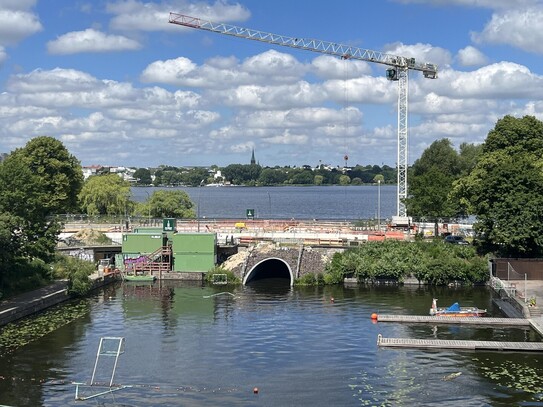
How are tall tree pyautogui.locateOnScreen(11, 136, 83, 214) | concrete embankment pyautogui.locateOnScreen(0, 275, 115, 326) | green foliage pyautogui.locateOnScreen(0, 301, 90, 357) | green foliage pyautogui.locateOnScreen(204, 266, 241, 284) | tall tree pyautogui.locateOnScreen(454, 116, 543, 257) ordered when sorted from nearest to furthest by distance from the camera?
1. green foliage pyautogui.locateOnScreen(0, 301, 90, 357)
2. concrete embankment pyautogui.locateOnScreen(0, 275, 115, 326)
3. tall tree pyautogui.locateOnScreen(454, 116, 543, 257)
4. green foliage pyautogui.locateOnScreen(204, 266, 241, 284)
5. tall tree pyautogui.locateOnScreen(11, 136, 83, 214)

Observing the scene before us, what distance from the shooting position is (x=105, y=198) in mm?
117188

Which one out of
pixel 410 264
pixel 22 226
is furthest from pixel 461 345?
pixel 22 226

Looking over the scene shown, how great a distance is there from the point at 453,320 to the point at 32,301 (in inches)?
1324

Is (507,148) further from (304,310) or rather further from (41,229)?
(41,229)

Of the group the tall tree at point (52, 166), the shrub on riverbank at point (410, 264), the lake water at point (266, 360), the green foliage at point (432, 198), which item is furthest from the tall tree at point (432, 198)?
the tall tree at point (52, 166)

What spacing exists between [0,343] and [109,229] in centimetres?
4881

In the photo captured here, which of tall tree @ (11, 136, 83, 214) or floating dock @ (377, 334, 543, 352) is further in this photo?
tall tree @ (11, 136, 83, 214)

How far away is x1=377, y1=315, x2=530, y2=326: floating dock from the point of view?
53562 mm

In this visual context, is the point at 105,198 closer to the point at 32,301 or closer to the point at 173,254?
the point at 173,254

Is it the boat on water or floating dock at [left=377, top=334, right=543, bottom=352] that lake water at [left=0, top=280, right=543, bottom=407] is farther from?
the boat on water

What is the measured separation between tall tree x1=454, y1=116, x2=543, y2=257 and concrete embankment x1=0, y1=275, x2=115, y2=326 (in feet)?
139

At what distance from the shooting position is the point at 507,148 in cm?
8169

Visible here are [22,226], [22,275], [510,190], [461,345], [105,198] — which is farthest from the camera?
[105,198]

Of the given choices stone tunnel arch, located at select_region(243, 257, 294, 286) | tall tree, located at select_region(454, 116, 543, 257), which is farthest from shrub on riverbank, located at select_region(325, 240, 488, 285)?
stone tunnel arch, located at select_region(243, 257, 294, 286)
